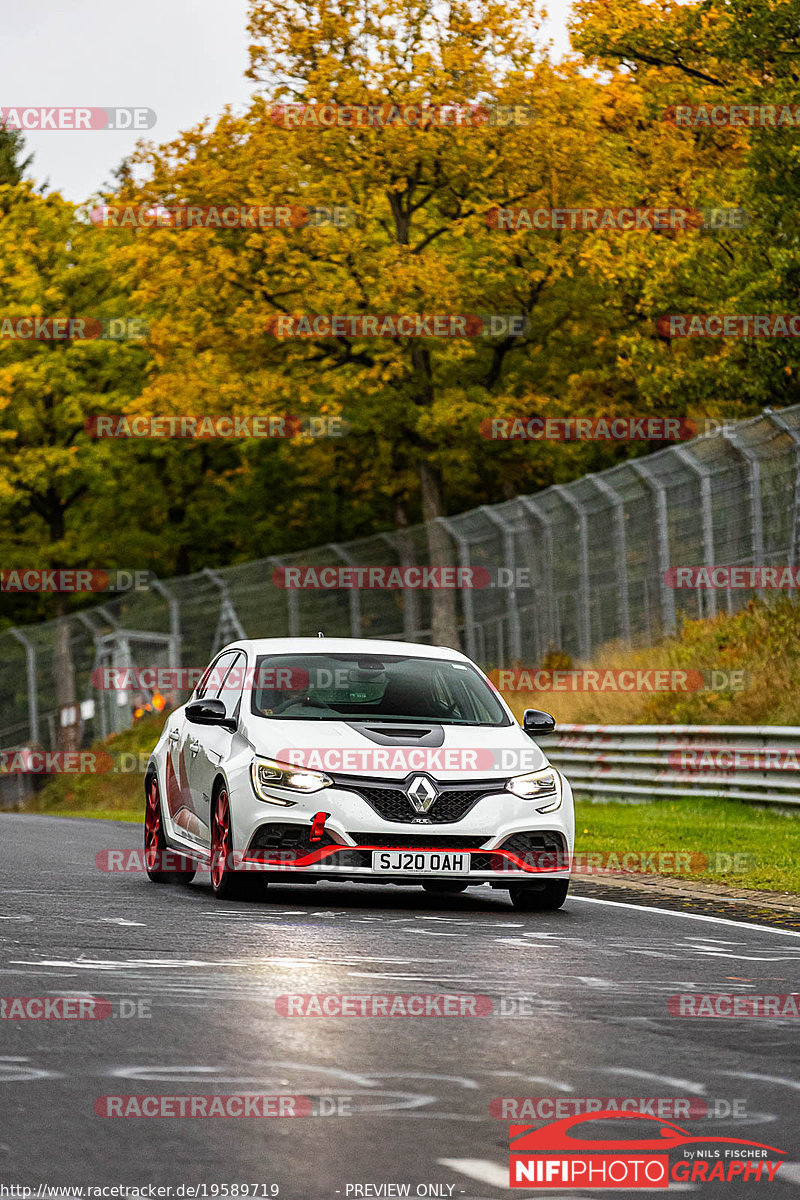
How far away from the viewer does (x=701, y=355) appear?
36.0m

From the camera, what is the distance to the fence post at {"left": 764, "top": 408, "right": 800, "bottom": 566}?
25531 mm

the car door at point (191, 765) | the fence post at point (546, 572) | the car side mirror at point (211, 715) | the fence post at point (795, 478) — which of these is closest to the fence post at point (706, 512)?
the fence post at point (795, 478)

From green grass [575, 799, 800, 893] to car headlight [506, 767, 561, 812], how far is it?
2.76m

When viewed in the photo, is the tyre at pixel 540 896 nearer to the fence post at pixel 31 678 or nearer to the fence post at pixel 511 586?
the fence post at pixel 511 586

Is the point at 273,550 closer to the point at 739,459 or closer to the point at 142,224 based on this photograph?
the point at 142,224

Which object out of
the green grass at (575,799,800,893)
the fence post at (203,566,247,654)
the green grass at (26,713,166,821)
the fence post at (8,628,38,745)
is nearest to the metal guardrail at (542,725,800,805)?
the green grass at (575,799,800,893)

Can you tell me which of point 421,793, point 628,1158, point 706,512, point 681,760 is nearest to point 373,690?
point 421,793

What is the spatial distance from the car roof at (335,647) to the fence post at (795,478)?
12.1 meters

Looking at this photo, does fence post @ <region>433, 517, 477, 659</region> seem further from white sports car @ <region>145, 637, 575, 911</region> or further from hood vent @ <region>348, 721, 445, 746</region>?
hood vent @ <region>348, 721, 445, 746</region>

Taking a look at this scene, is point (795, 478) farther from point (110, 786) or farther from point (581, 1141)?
point (581, 1141)

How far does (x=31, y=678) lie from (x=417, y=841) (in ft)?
119

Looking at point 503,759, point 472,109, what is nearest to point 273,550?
point 472,109

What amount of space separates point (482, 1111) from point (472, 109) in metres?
32.2

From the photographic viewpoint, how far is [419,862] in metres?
12.0
